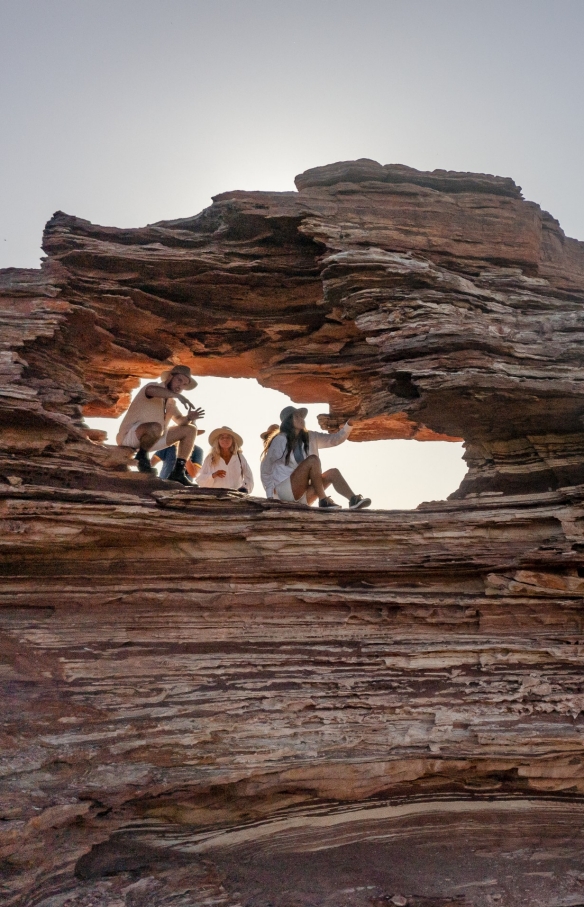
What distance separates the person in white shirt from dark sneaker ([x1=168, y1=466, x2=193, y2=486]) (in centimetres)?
79

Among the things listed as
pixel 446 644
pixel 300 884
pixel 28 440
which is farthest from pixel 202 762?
pixel 28 440

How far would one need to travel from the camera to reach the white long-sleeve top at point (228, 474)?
13.9 meters

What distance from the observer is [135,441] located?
1298 cm

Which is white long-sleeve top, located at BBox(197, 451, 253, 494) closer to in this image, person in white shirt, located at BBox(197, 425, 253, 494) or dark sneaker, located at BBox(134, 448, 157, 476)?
person in white shirt, located at BBox(197, 425, 253, 494)

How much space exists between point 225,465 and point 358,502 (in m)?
2.84

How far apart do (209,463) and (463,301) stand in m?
5.63

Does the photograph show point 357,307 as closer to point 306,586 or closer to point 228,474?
point 228,474

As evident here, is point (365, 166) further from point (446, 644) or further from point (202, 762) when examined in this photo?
point (202, 762)

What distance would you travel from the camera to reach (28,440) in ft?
38.9

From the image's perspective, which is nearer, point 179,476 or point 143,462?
point 143,462

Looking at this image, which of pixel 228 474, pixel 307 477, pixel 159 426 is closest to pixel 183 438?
pixel 159 426

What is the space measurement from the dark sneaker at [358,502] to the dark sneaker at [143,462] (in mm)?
3558

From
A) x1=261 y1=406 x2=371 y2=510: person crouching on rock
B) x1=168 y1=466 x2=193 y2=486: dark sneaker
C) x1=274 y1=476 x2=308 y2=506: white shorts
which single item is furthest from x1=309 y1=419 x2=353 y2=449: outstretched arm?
x1=168 y1=466 x2=193 y2=486: dark sneaker

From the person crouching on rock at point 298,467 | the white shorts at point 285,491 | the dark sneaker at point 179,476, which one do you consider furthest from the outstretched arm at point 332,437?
the dark sneaker at point 179,476
